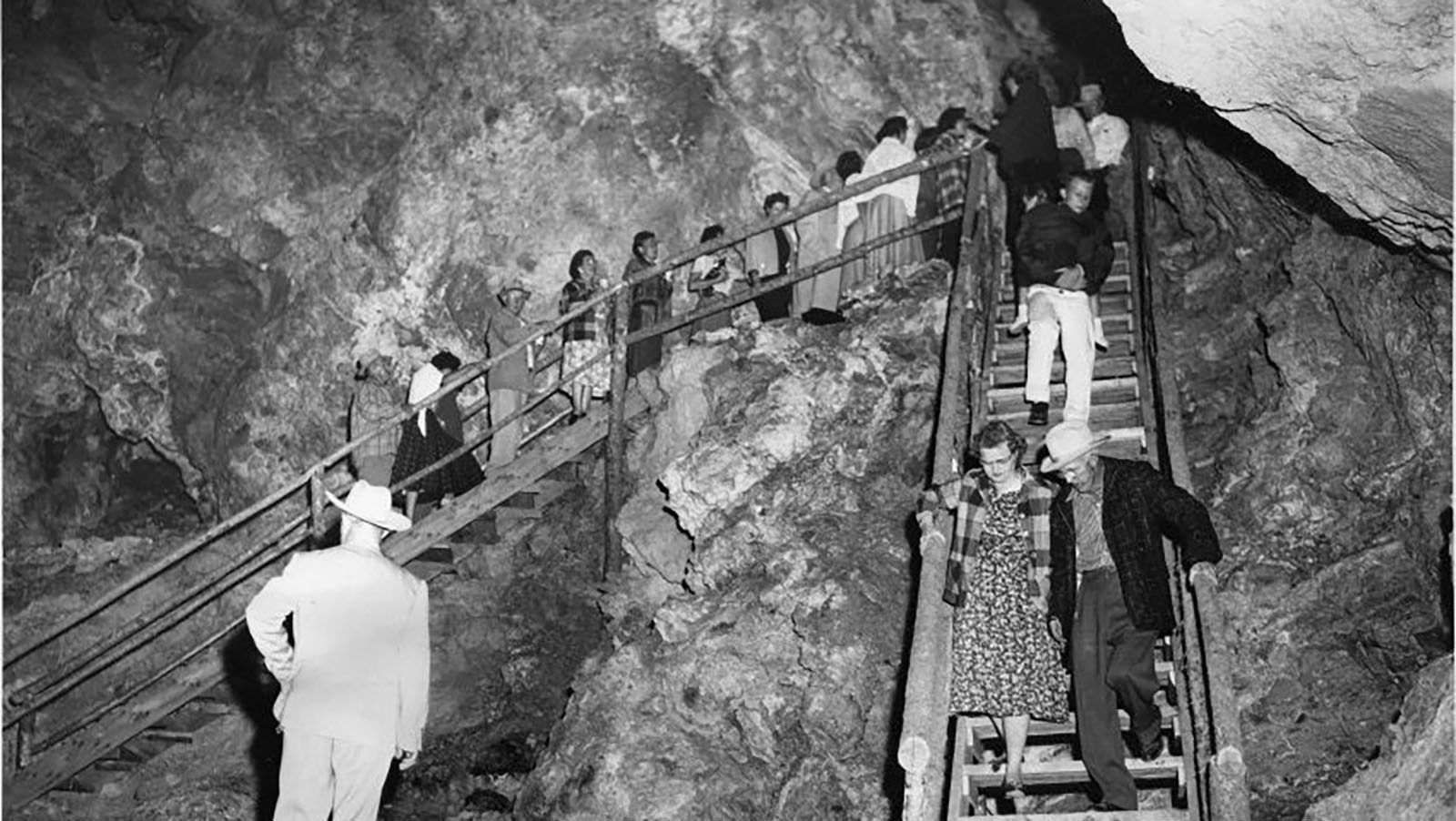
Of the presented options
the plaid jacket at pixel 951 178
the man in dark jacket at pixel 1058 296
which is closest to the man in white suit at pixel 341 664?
the man in dark jacket at pixel 1058 296

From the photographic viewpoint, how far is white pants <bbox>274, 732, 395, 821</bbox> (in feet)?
19.3

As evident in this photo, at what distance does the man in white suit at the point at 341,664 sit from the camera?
5836 mm

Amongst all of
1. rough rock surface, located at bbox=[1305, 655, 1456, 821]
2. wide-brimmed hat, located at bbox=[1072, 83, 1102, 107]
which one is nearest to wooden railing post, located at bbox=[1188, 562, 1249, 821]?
rough rock surface, located at bbox=[1305, 655, 1456, 821]

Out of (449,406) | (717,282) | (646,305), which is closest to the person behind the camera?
(449,406)

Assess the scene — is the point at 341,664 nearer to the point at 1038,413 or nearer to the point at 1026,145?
the point at 1038,413

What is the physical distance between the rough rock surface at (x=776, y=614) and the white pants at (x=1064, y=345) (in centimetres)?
125

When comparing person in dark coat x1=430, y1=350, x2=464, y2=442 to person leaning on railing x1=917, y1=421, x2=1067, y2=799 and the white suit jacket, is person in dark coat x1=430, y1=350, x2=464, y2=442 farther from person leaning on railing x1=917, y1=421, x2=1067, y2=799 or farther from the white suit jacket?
person leaning on railing x1=917, y1=421, x2=1067, y2=799

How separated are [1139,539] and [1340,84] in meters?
2.52

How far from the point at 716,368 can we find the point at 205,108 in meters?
6.84

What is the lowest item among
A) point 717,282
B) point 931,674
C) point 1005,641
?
point 931,674

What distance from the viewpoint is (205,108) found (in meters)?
13.7

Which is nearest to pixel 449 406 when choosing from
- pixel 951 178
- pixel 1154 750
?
pixel 951 178

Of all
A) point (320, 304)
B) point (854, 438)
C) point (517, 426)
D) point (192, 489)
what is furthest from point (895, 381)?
point (192, 489)

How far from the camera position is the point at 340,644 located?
5.89 metres
